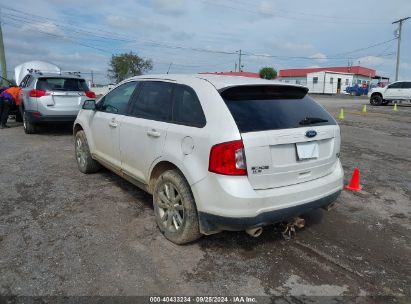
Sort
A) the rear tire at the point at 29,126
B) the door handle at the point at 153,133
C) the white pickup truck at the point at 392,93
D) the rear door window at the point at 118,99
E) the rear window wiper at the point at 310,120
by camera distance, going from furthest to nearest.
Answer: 1. the white pickup truck at the point at 392,93
2. the rear tire at the point at 29,126
3. the rear door window at the point at 118,99
4. the door handle at the point at 153,133
5. the rear window wiper at the point at 310,120

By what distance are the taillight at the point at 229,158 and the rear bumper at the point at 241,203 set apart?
0.21 ft

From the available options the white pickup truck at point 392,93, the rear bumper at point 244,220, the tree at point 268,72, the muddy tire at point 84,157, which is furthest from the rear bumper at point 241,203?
the tree at point 268,72

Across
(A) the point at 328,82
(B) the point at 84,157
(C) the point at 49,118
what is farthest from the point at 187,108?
(A) the point at 328,82

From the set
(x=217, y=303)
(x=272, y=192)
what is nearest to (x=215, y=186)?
(x=272, y=192)

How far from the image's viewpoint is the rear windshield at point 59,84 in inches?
392

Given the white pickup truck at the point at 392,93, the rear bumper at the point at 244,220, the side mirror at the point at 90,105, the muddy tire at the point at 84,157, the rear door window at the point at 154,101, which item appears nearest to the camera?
the rear bumper at the point at 244,220

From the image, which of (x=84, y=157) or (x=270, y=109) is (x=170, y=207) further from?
(x=84, y=157)

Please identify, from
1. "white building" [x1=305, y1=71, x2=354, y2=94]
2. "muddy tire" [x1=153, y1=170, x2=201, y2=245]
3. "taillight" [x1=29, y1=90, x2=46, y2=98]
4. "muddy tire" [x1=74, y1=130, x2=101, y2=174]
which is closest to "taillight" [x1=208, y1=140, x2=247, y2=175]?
"muddy tire" [x1=153, y1=170, x2=201, y2=245]

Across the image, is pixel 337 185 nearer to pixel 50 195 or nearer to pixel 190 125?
pixel 190 125

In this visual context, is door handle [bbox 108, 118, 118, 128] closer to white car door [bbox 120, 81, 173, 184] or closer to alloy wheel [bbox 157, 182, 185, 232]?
white car door [bbox 120, 81, 173, 184]

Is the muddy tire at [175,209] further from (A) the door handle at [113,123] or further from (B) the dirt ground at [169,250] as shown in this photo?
(A) the door handle at [113,123]

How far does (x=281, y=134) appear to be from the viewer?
134 inches

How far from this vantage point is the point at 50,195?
532cm

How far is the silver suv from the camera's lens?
32.4 feet
